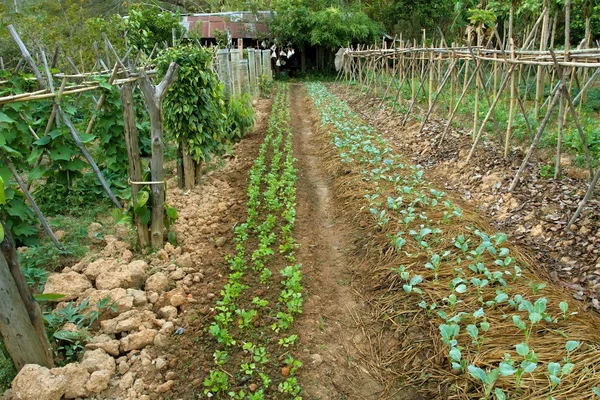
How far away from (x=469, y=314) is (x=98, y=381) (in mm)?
2941

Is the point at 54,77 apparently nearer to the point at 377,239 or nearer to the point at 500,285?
the point at 377,239

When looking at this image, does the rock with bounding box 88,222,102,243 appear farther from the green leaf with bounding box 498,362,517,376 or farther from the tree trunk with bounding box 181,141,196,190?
the green leaf with bounding box 498,362,517,376

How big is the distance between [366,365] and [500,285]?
1516mm

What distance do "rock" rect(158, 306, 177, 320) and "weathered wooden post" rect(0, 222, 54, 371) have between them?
1076 millimetres

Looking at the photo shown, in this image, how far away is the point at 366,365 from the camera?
11.6 ft

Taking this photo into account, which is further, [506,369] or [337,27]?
[337,27]

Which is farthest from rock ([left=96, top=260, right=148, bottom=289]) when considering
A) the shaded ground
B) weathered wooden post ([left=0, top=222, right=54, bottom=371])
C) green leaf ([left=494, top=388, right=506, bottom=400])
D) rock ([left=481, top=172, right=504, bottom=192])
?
rock ([left=481, top=172, right=504, bottom=192])

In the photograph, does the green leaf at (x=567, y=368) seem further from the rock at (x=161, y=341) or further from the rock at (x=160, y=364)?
the rock at (x=161, y=341)

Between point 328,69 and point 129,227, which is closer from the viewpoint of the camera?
point 129,227

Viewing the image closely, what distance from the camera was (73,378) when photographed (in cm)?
305

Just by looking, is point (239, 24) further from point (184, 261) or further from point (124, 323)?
point (124, 323)

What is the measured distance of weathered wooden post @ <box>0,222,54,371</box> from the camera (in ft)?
9.02

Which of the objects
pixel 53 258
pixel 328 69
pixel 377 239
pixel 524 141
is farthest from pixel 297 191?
pixel 328 69

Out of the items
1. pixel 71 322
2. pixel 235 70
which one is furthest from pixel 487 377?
pixel 235 70
